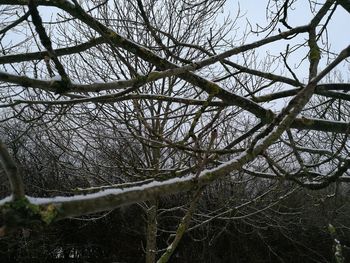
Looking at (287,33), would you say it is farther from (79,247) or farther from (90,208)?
(79,247)

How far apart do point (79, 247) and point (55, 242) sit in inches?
26.3

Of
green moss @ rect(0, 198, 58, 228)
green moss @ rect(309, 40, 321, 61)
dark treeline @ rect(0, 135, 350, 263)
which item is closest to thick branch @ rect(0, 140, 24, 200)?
green moss @ rect(0, 198, 58, 228)

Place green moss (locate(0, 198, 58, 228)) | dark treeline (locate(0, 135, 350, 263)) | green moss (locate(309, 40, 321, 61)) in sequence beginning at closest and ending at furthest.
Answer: green moss (locate(0, 198, 58, 228)) → green moss (locate(309, 40, 321, 61)) → dark treeline (locate(0, 135, 350, 263))

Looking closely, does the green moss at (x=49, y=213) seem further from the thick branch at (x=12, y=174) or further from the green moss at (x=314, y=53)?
the green moss at (x=314, y=53)

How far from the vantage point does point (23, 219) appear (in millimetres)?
638

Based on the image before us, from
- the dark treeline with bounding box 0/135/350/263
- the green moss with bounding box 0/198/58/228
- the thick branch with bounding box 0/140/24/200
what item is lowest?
the green moss with bounding box 0/198/58/228

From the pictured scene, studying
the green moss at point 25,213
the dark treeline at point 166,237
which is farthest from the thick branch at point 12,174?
the dark treeline at point 166,237

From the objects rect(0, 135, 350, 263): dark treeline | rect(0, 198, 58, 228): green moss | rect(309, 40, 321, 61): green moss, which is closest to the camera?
rect(0, 198, 58, 228): green moss

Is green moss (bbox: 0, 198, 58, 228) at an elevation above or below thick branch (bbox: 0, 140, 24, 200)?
below

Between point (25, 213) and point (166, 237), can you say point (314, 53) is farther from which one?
point (166, 237)

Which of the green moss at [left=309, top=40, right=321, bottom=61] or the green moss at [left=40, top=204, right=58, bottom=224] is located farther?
the green moss at [left=309, top=40, right=321, bottom=61]

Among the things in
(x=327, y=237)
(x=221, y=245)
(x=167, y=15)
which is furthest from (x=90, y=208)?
(x=327, y=237)

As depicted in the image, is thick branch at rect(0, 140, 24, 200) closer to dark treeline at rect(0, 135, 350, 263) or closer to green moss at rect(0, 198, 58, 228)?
green moss at rect(0, 198, 58, 228)

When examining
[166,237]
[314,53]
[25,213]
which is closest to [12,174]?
[25,213]
